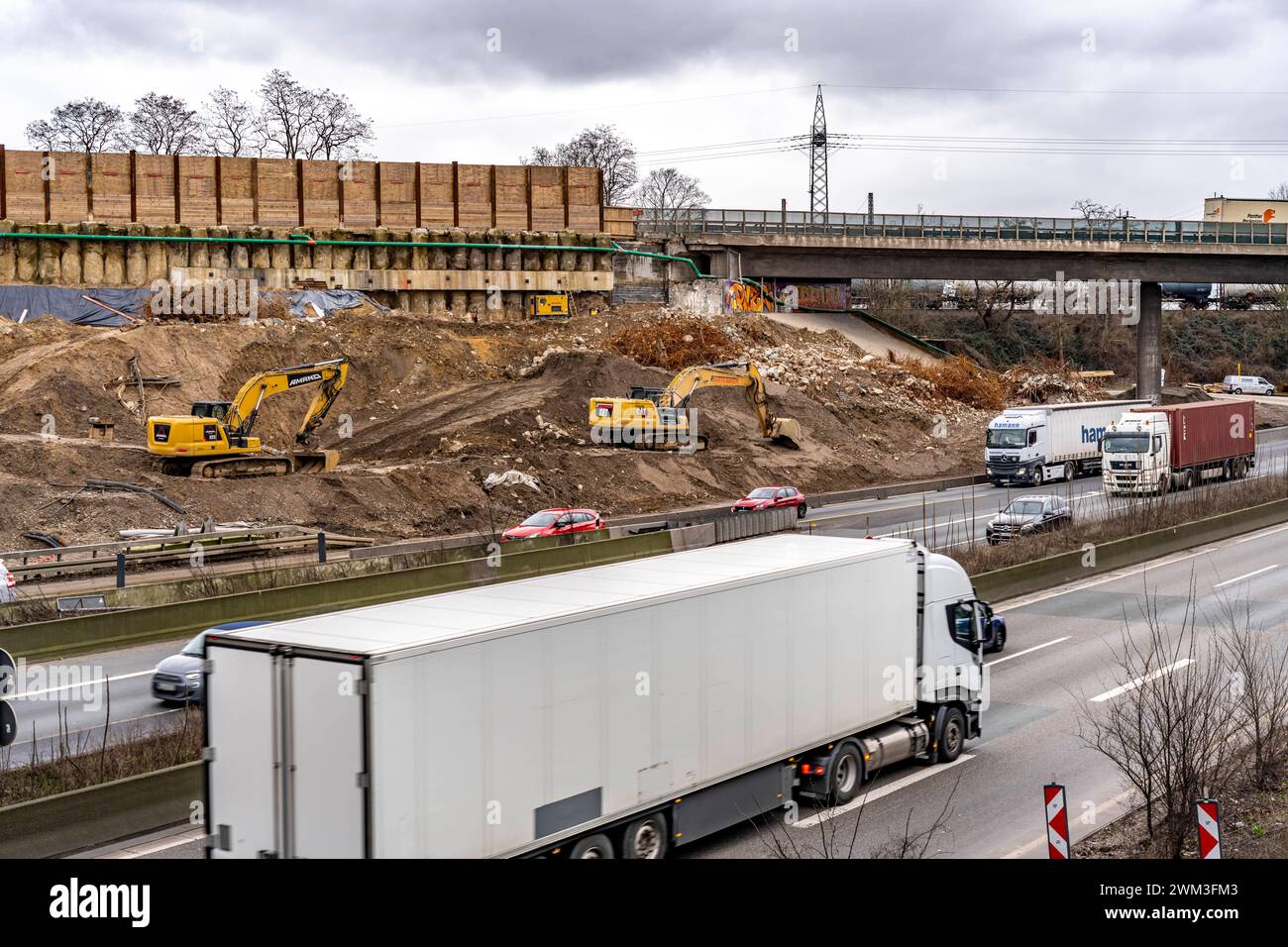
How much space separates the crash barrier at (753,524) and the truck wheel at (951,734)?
1718 cm

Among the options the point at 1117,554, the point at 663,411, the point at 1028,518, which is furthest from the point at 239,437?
the point at 1117,554

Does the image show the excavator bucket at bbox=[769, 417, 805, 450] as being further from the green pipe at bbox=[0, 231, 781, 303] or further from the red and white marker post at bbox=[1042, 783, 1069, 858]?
the red and white marker post at bbox=[1042, 783, 1069, 858]

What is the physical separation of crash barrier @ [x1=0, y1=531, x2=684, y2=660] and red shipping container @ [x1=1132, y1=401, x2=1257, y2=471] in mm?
28122

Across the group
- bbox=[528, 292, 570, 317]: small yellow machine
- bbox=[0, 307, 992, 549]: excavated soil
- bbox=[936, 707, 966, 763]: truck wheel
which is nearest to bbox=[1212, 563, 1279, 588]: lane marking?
bbox=[936, 707, 966, 763]: truck wheel

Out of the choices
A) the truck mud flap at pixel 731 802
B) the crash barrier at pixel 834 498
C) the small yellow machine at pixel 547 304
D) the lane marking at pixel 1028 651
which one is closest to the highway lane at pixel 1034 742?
the lane marking at pixel 1028 651

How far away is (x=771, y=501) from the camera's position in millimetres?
43188

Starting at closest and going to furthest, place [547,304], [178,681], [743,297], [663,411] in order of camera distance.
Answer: [178,681] < [663,411] < [547,304] < [743,297]

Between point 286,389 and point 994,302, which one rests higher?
point 994,302

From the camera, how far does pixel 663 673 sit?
12.4 meters

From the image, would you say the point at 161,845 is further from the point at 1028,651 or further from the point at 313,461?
the point at 313,461

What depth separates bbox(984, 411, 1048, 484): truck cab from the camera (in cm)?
5259

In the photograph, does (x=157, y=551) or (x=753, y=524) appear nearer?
(x=157, y=551)

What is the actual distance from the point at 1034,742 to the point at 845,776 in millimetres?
4529
